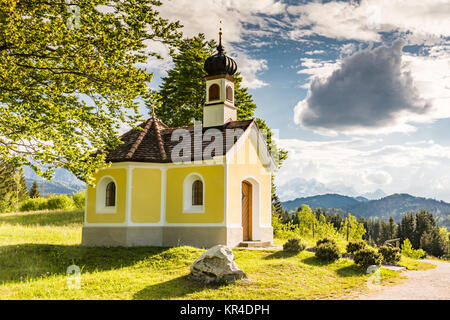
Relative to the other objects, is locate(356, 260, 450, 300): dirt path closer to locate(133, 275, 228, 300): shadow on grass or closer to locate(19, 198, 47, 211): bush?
locate(133, 275, 228, 300): shadow on grass

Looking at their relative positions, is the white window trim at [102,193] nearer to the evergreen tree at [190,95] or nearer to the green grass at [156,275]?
the green grass at [156,275]

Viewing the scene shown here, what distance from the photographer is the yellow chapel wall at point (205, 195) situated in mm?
18547

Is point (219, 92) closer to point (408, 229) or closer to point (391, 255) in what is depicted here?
point (391, 255)

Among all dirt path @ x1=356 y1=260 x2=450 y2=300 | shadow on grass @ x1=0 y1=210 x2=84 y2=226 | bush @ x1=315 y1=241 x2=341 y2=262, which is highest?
shadow on grass @ x1=0 y1=210 x2=84 y2=226

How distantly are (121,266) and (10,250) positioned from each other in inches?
222

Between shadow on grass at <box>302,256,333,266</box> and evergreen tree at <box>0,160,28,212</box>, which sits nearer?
shadow on grass at <box>302,256,333,266</box>

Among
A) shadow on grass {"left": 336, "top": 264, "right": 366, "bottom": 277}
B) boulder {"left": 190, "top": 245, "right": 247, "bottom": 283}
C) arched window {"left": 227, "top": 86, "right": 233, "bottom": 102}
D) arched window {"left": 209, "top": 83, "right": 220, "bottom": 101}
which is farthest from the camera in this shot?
arched window {"left": 227, "top": 86, "right": 233, "bottom": 102}

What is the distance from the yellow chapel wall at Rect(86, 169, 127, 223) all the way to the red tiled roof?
0.80 metres

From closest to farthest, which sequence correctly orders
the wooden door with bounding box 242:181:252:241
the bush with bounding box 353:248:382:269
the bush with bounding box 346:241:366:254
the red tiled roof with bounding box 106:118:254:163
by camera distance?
the bush with bounding box 353:248:382:269, the bush with bounding box 346:241:366:254, the red tiled roof with bounding box 106:118:254:163, the wooden door with bounding box 242:181:252:241

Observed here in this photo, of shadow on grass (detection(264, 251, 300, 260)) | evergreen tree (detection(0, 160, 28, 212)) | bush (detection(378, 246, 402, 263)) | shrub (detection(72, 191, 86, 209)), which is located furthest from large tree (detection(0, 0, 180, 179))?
evergreen tree (detection(0, 160, 28, 212))

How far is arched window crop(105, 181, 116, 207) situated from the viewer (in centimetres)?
2029

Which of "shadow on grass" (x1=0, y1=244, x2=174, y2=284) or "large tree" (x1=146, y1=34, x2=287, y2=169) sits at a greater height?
"large tree" (x1=146, y1=34, x2=287, y2=169)

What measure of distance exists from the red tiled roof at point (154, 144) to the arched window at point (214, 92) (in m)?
1.78

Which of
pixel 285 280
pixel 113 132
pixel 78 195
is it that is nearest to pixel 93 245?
pixel 113 132
